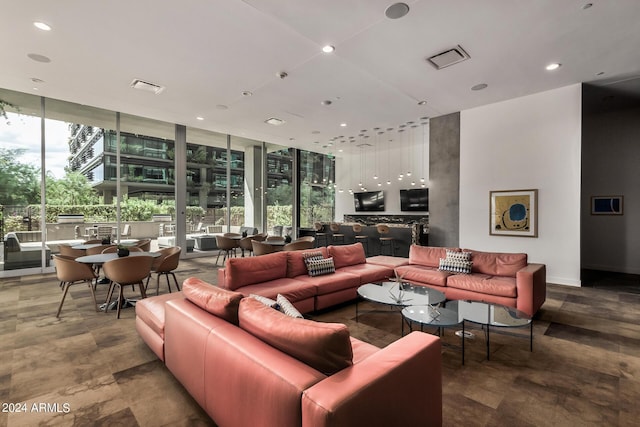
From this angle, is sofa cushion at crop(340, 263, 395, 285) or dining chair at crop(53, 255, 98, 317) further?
sofa cushion at crop(340, 263, 395, 285)

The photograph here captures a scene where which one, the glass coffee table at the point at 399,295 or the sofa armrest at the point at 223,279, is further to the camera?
the sofa armrest at the point at 223,279

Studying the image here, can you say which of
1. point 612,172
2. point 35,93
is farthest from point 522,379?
point 35,93

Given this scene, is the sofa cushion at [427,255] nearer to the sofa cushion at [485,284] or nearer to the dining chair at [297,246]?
the sofa cushion at [485,284]

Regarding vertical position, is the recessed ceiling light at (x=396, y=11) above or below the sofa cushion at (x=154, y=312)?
above

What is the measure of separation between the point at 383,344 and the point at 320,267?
153cm

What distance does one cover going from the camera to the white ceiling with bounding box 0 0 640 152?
334 cm

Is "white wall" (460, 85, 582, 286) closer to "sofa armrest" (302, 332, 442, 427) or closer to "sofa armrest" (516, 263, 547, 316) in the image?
"sofa armrest" (516, 263, 547, 316)

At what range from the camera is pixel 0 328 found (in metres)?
3.45

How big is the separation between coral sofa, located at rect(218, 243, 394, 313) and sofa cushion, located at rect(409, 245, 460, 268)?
0.60 metres

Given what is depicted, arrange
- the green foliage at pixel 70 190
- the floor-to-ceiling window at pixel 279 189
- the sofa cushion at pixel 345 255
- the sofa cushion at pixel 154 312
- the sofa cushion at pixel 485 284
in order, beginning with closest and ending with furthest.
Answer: the sofa cushion at pixel 154 312
the sofa cushion at pixel 485 284
the sofa cushion at pixel 345 255
the green foliage at pixel 70 190
the floor-to-ceiling window at pixel 279 189

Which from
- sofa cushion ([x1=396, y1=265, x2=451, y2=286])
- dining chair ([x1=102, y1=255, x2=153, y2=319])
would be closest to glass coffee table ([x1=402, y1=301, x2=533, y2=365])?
sofa cushion ([x1=396, y1=265, x2=451, y2=286])

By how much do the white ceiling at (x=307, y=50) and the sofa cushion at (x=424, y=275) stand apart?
3.16m

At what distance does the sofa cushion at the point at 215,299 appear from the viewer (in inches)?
77.7

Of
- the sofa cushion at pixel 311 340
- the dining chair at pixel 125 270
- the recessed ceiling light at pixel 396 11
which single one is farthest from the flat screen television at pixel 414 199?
the sofa cushion at pixel 311 340
